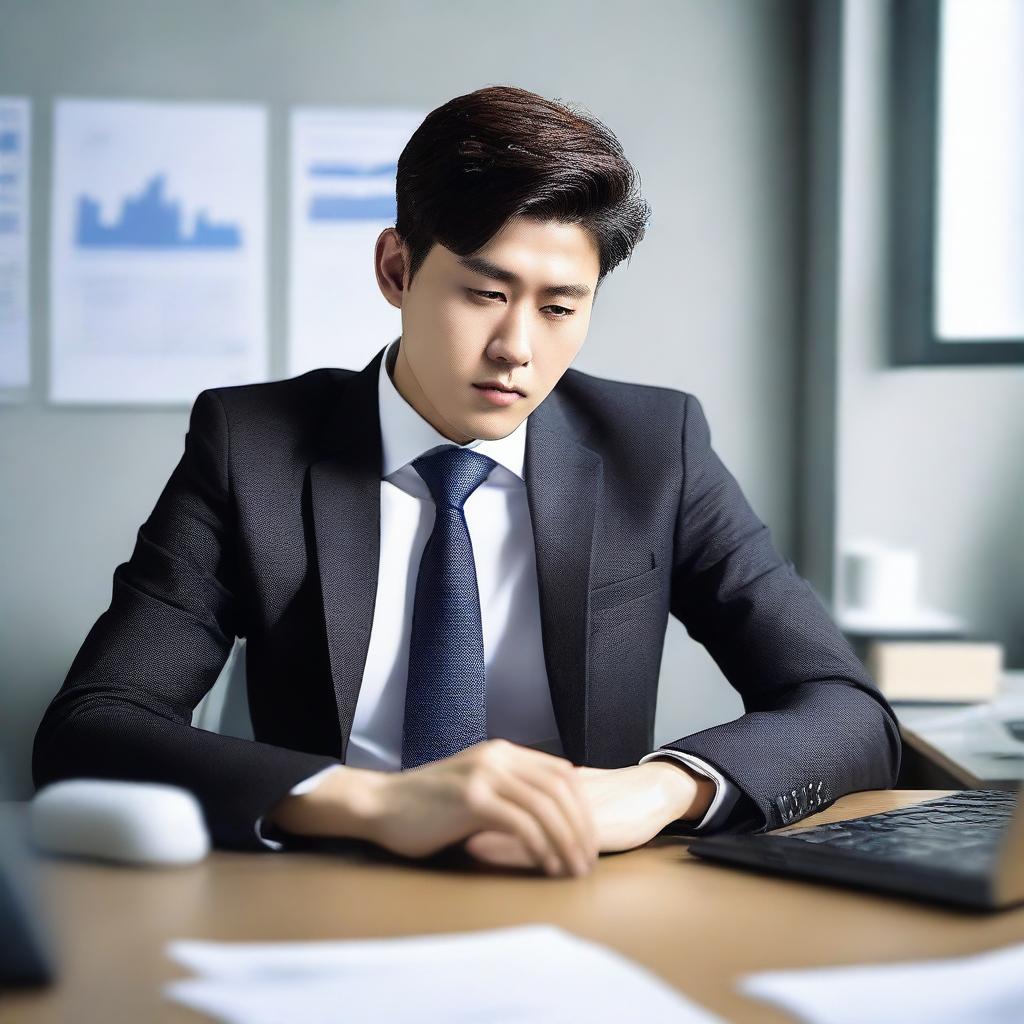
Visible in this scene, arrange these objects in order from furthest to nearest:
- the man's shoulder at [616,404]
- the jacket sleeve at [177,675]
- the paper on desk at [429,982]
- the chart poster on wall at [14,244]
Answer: the chart poster on wall at [14,244] → the man's shoulder at [616,404] → the jacket sleeve at [177,675] → the paper on desk at [429,982]

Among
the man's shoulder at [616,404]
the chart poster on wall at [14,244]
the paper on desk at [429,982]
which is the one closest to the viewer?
the paper on desk at [429,982]

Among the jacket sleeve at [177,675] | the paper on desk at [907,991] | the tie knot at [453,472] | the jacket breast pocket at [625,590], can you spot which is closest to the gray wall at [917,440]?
the jacket breast pocket at [625,590]

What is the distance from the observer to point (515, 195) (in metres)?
1.21

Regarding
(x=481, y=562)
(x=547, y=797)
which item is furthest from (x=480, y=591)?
(x=547, y=797)

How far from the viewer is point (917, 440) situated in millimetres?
2695

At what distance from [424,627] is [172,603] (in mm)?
267

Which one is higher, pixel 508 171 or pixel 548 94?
pixel 548 94

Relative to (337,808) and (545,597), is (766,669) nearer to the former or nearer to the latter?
(545,597)

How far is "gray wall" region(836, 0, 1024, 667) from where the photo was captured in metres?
2.69

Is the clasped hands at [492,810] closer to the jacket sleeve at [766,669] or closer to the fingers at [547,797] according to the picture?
the fingers at [547,797]

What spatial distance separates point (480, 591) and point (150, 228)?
1.86m

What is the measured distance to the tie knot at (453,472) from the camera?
53.4 inches

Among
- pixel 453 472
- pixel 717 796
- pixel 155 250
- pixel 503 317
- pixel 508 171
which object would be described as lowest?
pixel 717 796

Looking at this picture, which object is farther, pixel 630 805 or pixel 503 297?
pixel 503 297
